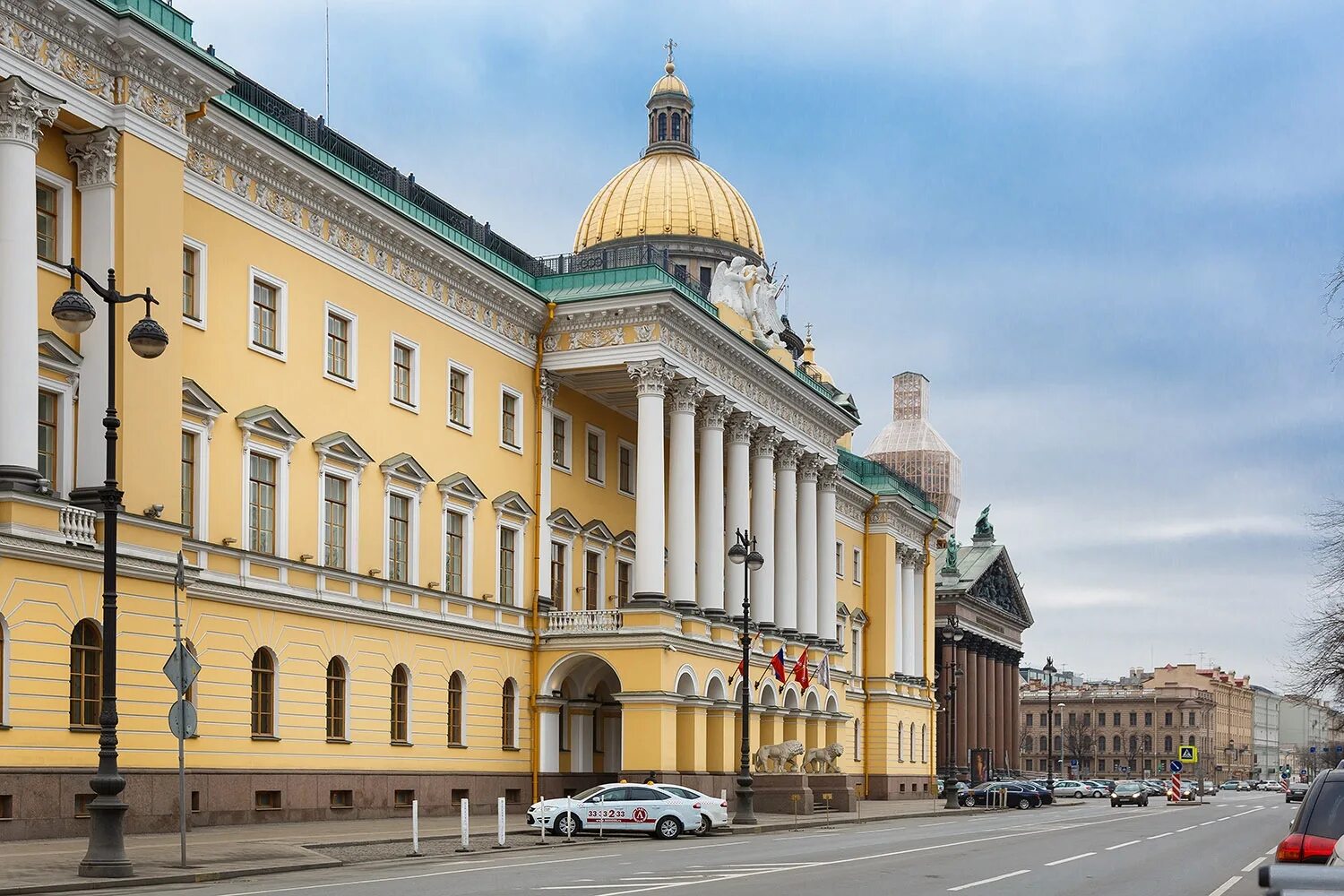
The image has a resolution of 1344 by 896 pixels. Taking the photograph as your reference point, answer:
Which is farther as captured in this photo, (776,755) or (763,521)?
(763,521)

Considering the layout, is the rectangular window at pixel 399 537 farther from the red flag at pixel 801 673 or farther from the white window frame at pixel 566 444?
the red flag at pixel 801 673

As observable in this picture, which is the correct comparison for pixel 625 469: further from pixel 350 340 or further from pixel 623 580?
pixel 350 340

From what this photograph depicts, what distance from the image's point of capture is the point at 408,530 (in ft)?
148

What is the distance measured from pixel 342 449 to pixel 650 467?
500 inches

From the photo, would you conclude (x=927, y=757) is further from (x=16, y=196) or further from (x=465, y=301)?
(x=16, y=196)

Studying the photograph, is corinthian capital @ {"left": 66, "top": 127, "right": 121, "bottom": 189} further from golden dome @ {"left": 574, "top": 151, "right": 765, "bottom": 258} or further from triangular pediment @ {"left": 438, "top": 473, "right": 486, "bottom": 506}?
golden dome @ {"left": 574, "top": 151, "right": 765, "bottom": 258}

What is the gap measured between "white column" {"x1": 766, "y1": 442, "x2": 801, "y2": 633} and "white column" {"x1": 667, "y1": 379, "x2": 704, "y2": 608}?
9953mm

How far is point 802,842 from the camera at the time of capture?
35.1 meters

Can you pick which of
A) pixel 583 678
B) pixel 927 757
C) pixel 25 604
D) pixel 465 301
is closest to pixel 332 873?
pixel 25 604

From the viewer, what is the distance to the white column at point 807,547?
6575 cm

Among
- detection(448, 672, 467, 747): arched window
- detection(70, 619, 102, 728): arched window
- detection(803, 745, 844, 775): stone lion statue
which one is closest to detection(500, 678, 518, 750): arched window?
detection(448, 672, 467, 747): arched window

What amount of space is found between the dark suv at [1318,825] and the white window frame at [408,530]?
104 feet

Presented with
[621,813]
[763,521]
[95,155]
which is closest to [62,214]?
[95,155]

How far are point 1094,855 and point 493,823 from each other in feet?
50.3
